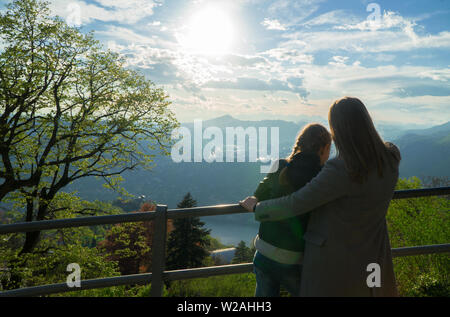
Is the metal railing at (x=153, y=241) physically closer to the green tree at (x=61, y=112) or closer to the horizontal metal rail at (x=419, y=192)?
the horizontal metal rail at (x=419, y=192)

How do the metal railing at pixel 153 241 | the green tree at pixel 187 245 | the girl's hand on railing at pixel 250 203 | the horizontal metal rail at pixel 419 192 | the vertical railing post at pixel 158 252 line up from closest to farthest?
1. the girl's hand on railing at pixel 250 203
2. the metal railing at pixel 153 241
3. the vertical railing post at pixel 158 252
4. the horizontal metal rail at pixel 419 192
5. the green tree at pixel 187 245

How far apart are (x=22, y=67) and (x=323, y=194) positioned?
17.0 m

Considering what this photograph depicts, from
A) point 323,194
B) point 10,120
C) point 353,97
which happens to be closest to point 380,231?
point 323,194

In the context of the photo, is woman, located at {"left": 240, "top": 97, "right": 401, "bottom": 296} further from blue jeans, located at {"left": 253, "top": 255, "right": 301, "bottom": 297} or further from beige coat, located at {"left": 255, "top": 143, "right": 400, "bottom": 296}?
blue jeans, located at {"left": 253, "top": 255, "right": 301, "bottom": 297}

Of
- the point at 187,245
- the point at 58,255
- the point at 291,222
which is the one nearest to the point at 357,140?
the point at 291,222

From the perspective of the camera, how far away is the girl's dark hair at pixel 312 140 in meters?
2.23

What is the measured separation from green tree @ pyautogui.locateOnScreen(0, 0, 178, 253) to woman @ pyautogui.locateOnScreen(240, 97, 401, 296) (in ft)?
52.4

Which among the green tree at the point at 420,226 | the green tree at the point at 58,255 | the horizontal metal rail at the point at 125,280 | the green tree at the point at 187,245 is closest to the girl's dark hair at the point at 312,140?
the horizontal metal rail at the point at 125,280

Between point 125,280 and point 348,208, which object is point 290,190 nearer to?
point 348,208

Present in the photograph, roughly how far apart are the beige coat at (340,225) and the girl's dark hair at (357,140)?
0.19 feet

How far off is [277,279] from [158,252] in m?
1.05

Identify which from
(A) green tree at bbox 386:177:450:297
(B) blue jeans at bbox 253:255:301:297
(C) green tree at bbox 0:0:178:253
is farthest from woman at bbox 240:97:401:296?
(C) green tree at bbox 0:0:178:253

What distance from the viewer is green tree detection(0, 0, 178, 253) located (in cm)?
1493

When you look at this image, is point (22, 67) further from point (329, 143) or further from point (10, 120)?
point (329, 143)
